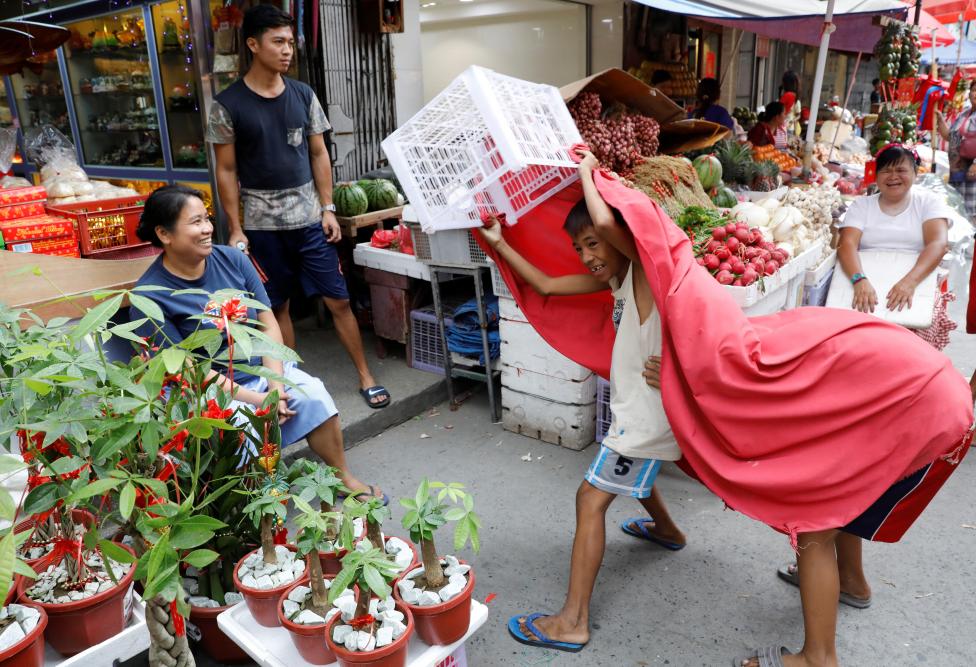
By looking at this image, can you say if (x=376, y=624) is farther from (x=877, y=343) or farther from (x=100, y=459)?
(x=877, y=343)

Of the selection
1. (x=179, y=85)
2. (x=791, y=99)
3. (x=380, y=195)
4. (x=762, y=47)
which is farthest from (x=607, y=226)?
(x=762, y=47)

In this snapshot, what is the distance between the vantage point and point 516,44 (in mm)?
9852

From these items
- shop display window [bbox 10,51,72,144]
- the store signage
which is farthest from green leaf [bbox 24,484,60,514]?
the store signage

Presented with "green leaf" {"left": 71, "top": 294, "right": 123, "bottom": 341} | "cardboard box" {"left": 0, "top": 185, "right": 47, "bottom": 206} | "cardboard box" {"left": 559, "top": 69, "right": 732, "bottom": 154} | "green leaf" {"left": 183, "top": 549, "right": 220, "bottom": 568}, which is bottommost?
"green leaf" {"left": 183, "top": 549, "right": 220, "bottom": 568}

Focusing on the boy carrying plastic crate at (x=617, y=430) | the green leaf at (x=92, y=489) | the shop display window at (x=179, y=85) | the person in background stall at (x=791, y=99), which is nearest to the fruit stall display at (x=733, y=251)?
the boy carrying plastic crate at (x=617, y=430)

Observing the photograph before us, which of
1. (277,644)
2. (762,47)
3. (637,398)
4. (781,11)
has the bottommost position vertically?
(277,644)

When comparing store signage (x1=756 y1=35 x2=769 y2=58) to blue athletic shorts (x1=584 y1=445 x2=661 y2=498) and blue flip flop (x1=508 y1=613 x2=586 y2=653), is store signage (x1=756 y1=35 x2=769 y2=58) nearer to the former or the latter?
blue athletic shorts (x1=584 y1=445 x2=661 y2=498)

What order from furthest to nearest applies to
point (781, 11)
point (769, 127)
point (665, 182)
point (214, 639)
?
point (769, 127) < point (781, 11) < point (665, 182) < point (214, 639)

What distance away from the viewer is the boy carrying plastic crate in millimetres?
2301

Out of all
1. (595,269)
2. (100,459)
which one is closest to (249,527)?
(100,459)

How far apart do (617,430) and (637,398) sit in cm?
13

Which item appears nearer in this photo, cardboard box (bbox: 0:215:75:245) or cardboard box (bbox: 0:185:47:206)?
cardboard box (bbox: 0:215:75:245)

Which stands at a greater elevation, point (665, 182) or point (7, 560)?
point (665, 182)

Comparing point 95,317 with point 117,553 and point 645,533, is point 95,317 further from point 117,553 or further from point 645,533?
point 645,533
